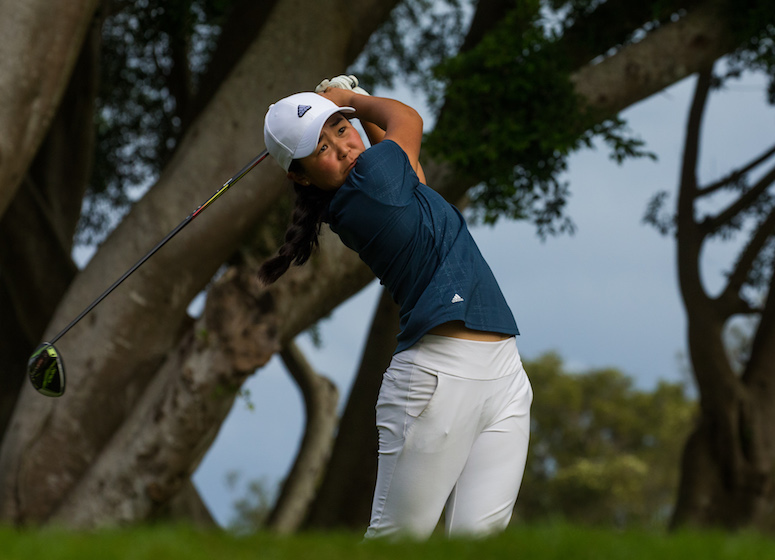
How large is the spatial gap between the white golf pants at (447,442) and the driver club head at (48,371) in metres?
2.26

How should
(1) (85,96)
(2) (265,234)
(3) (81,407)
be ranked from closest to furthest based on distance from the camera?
(3) (81,407) < (2) (265,234) < (1) (85,96)

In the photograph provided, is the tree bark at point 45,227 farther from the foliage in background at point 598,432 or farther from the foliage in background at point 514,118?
the foliage in background at point 598,432

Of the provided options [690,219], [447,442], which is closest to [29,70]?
[447,442]

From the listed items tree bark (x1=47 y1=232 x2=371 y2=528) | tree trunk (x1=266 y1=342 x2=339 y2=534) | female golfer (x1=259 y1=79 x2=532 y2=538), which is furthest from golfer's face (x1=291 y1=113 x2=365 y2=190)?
tree trunk (x1=266 y1=342 x2=339 y2=534)

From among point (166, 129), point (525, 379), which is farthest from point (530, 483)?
point (525, 379)

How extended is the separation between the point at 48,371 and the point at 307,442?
350 inches

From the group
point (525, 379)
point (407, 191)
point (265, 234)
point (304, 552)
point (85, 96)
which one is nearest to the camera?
point (304, 552)

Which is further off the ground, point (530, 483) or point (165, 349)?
point (165, 349)

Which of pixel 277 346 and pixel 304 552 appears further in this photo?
pixel 277 346

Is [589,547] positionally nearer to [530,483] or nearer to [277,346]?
[277,346]

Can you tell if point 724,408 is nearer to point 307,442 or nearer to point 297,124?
point 307,442

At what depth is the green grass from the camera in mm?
2238

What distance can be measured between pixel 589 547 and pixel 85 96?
9.60 metres

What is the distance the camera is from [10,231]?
9.65 meters
